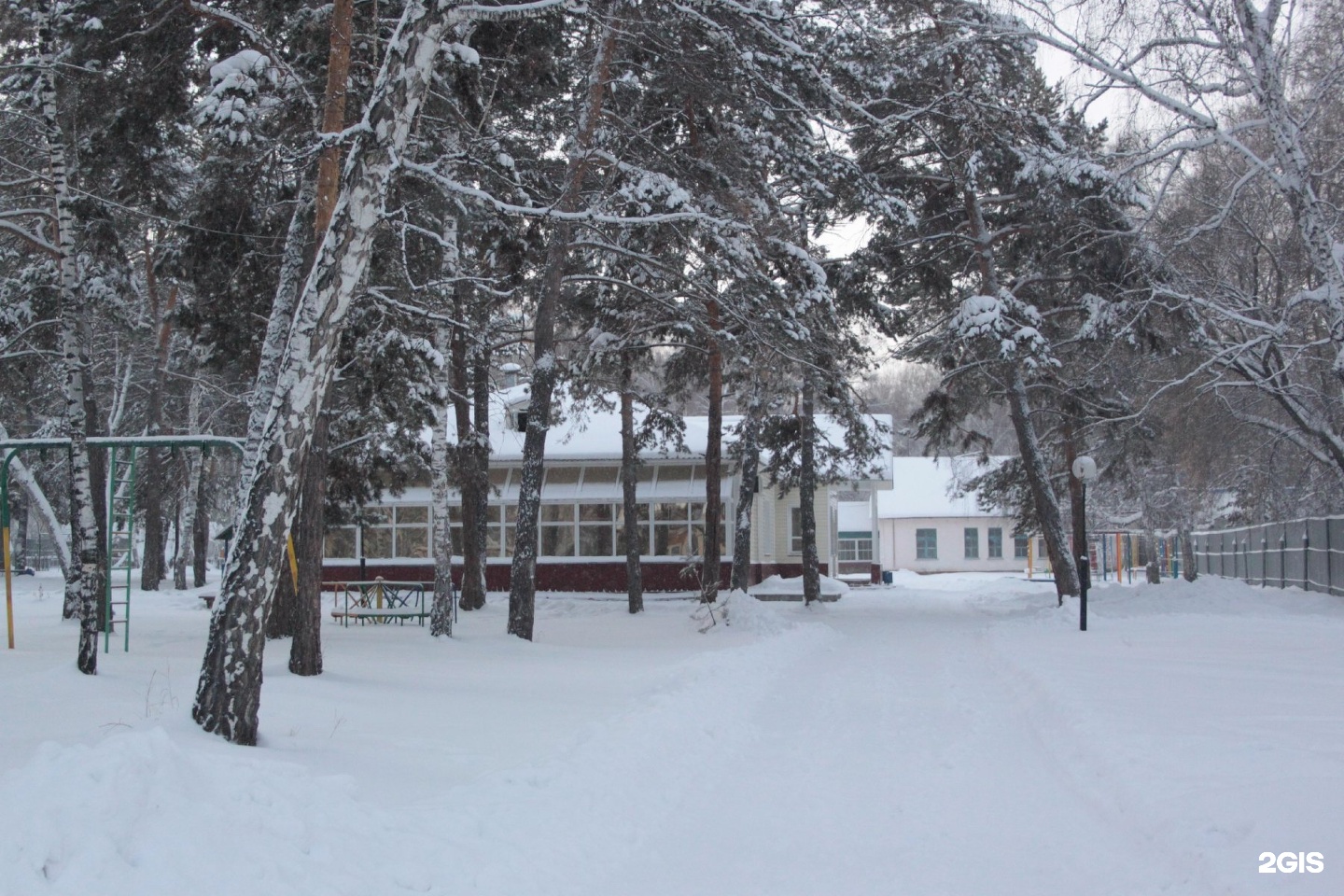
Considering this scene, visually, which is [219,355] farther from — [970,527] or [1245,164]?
[970,527]

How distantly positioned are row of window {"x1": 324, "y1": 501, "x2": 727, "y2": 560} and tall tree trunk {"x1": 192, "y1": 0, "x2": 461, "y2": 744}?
919 inches

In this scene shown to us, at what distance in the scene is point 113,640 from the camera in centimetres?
1364

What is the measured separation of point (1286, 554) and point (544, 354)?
21.6 metres

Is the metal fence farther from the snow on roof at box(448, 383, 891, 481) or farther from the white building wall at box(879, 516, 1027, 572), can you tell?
the white building wall at box(879, 516, 1027, 572)

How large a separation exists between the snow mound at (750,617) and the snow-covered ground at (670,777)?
4851 millimetres

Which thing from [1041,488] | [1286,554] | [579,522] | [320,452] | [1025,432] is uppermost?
[1025,432]

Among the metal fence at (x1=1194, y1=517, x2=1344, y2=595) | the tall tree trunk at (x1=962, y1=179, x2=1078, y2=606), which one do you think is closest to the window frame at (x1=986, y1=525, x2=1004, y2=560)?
the metal fence at (x1=1194, y1=517, x2=1344, y2=595)

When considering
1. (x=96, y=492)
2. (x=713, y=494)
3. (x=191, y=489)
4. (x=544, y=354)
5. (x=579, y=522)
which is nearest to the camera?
(x=544, y=354)

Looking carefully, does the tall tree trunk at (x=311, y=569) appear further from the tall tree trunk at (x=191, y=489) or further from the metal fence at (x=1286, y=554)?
the metal fence at (x=1286, y=554)

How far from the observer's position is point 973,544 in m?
55.1

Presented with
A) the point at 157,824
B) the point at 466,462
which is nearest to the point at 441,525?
the point at 466,462

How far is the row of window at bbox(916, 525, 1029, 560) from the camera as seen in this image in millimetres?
54469

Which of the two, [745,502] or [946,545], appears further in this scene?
A: [946,545]

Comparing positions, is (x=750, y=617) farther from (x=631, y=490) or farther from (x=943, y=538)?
(x=943, y=538)
